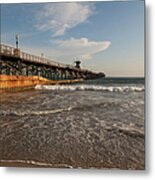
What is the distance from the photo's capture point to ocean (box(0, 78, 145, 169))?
7.03 ft

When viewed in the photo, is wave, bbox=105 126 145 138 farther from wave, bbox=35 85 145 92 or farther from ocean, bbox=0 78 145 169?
wave, bbox=35 85 145 92

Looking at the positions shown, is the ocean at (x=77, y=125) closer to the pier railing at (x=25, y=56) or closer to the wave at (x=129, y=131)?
the wave at (x=129, y=131)

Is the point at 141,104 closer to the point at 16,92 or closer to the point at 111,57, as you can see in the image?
the point at 111,57

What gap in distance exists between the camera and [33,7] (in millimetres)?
2262

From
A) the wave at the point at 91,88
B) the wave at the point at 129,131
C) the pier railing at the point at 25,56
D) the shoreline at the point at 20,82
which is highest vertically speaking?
the pier railing at the point at 25,56

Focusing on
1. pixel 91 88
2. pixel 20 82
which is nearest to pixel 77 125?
pixel 91 88

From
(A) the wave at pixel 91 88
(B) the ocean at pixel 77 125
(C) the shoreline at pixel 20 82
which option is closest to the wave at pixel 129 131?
(B) the ocean at pixel 77 125

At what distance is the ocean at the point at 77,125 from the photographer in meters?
2.14

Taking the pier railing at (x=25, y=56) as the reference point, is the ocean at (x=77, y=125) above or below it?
below

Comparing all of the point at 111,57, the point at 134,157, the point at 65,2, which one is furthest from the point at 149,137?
the point at 65,2

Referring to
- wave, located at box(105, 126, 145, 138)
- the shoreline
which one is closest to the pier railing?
the shoreline

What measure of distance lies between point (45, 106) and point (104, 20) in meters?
0.53

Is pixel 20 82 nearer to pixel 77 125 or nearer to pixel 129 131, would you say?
pixel 77 125

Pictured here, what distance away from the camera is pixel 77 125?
2203 mm
